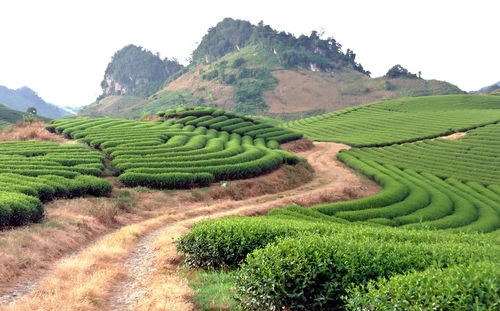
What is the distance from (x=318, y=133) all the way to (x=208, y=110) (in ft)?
85.9

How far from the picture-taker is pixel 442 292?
5.05 m

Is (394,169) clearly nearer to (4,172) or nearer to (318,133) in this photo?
(318,133)

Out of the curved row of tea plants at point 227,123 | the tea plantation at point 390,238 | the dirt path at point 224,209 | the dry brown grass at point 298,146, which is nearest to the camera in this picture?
the tea plantation at point 390,238

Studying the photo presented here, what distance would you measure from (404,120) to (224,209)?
57.8m

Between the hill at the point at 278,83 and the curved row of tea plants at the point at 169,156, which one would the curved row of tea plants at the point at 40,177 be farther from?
the hill at the point at 278,83

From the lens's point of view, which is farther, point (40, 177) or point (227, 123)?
point (227, 123)

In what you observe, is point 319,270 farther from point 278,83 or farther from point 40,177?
point 278,83

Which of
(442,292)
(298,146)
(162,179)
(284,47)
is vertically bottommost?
(298,146)

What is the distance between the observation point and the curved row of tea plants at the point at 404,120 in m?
54.9

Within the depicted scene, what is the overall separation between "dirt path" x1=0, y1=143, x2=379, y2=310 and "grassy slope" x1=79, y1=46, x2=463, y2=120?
8473 cm

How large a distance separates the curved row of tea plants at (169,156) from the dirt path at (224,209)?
3.46m

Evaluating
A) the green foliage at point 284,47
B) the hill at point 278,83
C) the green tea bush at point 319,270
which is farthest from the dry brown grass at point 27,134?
the green foliage at point 284,47

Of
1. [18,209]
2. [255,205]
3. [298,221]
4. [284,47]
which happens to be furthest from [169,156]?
[284,47]

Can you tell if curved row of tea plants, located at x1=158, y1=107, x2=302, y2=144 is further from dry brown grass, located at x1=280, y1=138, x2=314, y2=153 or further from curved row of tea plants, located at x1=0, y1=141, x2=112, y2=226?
curved row of tea plants, located at x1=0, y1=141, x2=112, y2=226
